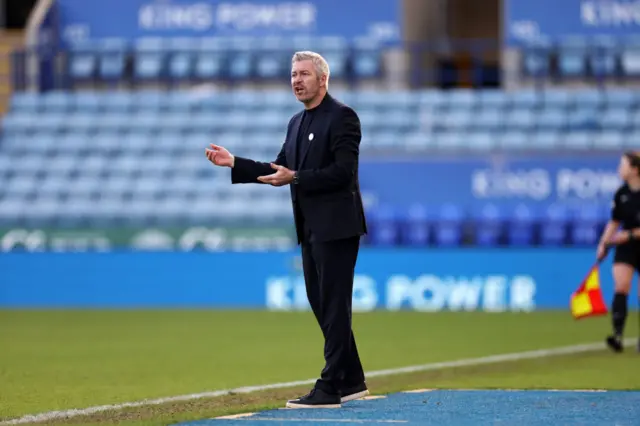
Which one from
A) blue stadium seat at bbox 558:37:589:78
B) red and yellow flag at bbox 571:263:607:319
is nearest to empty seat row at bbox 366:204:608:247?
blue stadium seat at bbox 558:37:589:78

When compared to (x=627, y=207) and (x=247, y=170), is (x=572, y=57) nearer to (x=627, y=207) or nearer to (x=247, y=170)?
(x=627, y=207)

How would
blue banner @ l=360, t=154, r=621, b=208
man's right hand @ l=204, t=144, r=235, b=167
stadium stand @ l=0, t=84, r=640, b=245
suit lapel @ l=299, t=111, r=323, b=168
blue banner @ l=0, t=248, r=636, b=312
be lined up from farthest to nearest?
blue banner @ l=360, t=154, r=621, b=208, stadium stand @ l=0, t=84, r=640, b=245, blue banner @ l=0, t=248, r=636, b=312, suit lapel @ l=299, t=111, r=323, b=168, man's right hand @ l=204, t=144, r=235, b=167

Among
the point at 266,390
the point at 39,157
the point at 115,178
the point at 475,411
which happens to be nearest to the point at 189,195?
the point at 115,178

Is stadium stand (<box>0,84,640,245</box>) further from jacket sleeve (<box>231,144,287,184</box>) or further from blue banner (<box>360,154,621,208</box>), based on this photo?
jacket sleeve (<box>231,144,287,184</box>)

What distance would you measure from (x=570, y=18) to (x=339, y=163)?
16494 millimetres

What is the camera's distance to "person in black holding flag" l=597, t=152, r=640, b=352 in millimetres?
12141

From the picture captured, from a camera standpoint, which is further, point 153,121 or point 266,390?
point 153,121

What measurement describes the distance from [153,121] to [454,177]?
204 inches

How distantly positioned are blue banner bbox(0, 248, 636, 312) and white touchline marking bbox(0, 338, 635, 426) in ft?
15.4

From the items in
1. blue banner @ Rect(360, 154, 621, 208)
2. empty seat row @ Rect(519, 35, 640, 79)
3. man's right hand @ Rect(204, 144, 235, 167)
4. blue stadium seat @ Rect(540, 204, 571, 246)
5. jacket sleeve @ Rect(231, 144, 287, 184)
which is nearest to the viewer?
man's right hand @ Rect(204, 144, 235, 167)

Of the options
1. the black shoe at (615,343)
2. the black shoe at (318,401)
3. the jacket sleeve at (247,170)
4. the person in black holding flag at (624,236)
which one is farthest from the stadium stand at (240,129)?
the black shoe at (318,401)

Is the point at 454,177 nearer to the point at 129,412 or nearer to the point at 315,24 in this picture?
the point at 315,24

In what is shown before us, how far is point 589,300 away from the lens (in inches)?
489

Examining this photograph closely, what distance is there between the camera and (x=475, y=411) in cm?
737
